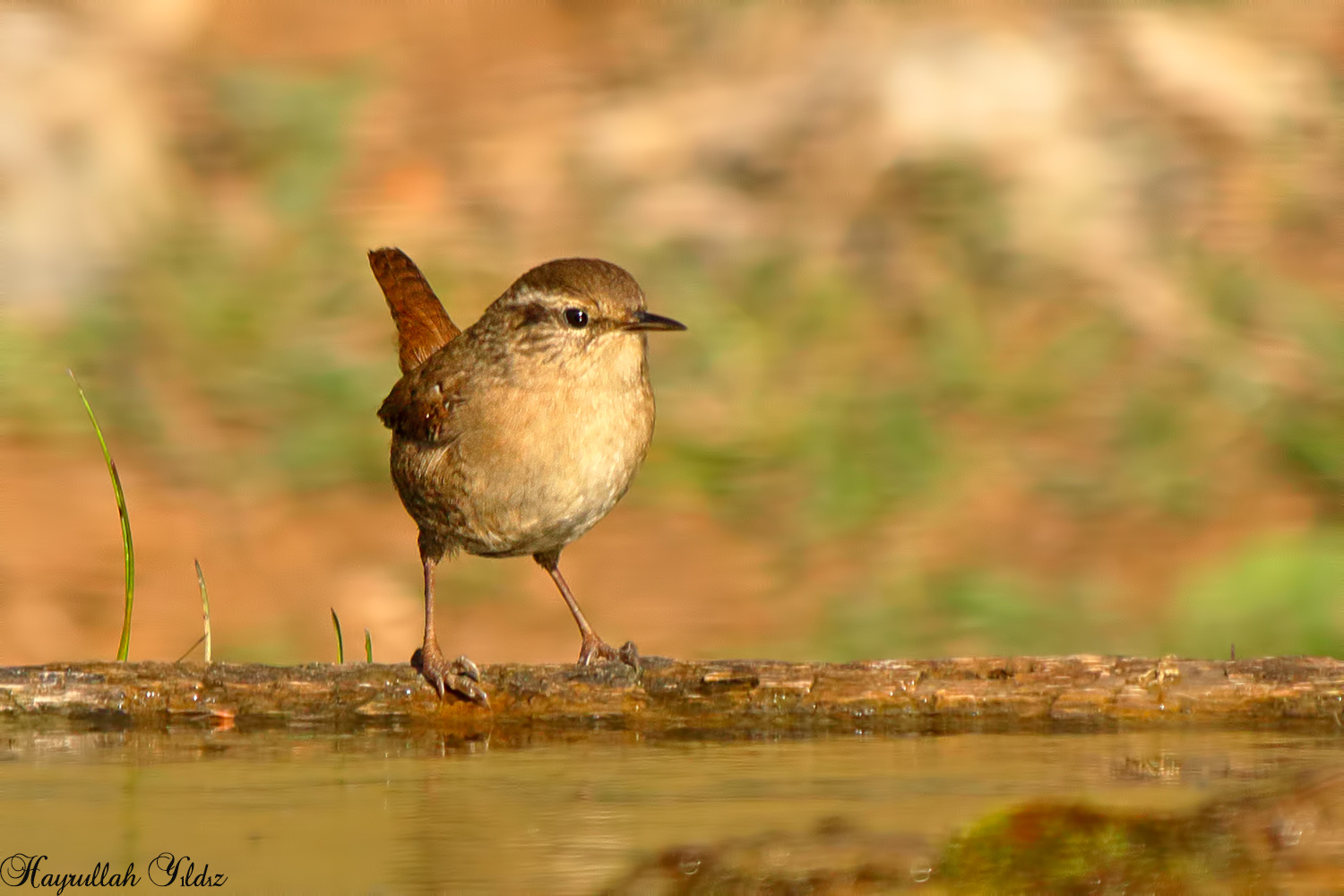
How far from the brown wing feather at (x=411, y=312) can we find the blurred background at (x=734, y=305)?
1381 millimetres

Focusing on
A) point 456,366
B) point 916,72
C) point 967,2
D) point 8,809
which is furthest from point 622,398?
point 967,2

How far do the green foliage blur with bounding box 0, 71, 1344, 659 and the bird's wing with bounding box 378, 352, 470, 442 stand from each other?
79.9 inches

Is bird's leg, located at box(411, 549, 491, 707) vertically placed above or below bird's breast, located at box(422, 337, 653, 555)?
below

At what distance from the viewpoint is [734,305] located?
9617 millimetres

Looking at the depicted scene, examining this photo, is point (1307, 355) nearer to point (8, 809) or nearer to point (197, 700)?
point (197, 700)

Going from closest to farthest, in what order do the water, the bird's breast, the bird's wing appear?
the water → the bird's breast → the bird's wing

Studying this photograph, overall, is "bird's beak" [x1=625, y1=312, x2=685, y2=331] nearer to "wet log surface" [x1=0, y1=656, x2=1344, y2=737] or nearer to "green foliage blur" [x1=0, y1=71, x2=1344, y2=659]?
"wet log surface" [x1=0, y1=656, x2=1344, y2=737]

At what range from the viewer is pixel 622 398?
17.1 feet

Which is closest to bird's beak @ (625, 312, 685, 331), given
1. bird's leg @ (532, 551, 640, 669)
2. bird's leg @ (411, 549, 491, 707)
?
bird's leg @ (532, 551, 640, 669)

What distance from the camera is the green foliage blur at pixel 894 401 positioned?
7.40m

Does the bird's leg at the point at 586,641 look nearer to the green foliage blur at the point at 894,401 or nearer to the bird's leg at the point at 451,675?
the bird's leg at the point at 451,675

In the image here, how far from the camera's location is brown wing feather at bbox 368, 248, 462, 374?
641cm

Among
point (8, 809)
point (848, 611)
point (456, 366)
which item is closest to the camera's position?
point (8, 809)

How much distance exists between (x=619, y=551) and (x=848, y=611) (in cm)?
114
